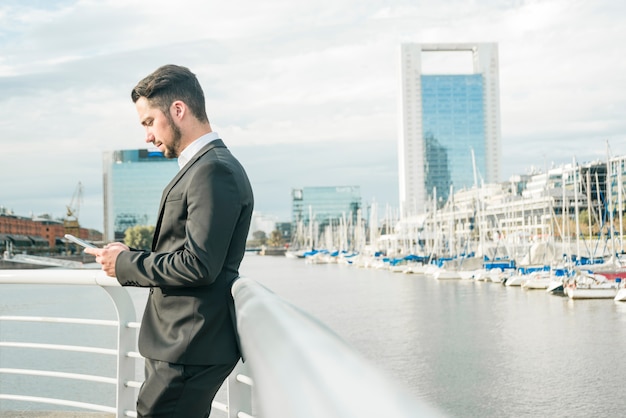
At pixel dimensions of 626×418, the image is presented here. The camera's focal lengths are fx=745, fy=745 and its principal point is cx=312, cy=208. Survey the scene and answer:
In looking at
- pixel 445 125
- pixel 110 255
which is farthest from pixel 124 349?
pixel 445 125

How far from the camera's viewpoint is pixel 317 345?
2.07 feet

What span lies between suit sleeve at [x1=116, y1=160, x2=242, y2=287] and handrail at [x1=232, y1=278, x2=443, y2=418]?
37.2 inches

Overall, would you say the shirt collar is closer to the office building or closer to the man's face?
the man's face

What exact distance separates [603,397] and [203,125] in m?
17.0

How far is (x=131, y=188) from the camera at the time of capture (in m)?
129

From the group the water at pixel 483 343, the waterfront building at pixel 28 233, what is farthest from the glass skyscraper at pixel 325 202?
the water at pixel 483 343

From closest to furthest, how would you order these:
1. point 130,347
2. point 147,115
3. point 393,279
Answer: point 147,115
point 130,347
point 393,279

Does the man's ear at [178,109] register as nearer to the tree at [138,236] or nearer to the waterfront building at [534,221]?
the waterfront building at [534,221]

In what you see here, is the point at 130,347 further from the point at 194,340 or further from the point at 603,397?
the point at 603,397

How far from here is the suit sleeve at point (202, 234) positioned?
5.93 feet

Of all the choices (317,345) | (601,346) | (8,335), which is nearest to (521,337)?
(601,346)

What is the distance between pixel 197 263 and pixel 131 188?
13075 centimetres

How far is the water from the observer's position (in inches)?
667

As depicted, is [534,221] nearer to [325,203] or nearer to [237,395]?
[237,395]
